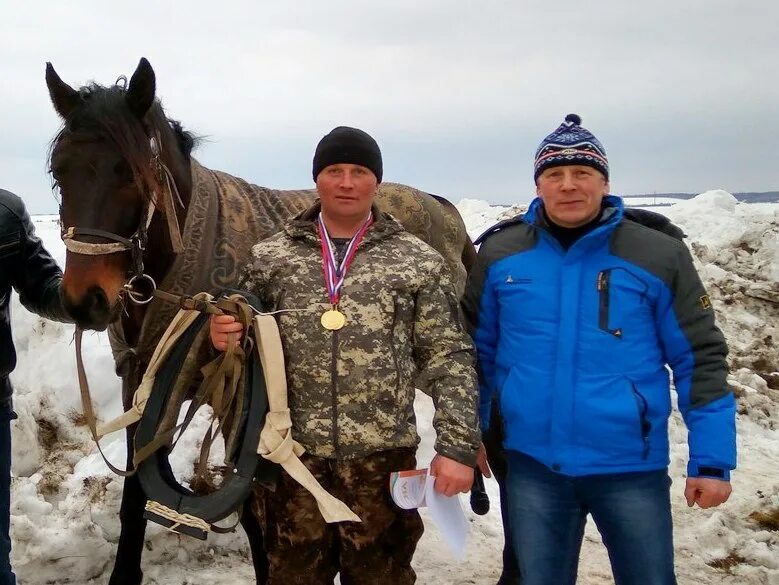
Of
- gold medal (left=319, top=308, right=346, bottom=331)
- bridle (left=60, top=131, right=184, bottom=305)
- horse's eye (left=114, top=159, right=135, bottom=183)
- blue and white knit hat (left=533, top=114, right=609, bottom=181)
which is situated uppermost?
blue and white knit hat (left=533, top=114, right=609, bottom=181)

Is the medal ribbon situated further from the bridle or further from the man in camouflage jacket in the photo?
the bridle

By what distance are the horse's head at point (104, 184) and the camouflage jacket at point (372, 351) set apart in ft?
1.69

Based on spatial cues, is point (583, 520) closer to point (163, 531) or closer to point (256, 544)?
point (256, 544)

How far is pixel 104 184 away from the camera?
199 centimetres

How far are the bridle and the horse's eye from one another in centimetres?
9

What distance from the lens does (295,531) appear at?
75.0 inches

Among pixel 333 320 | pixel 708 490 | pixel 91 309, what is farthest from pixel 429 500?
pixel 91 309

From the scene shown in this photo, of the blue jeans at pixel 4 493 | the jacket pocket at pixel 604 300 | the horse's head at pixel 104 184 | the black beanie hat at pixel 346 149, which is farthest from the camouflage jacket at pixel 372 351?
the blue jeans at pixel 4 493

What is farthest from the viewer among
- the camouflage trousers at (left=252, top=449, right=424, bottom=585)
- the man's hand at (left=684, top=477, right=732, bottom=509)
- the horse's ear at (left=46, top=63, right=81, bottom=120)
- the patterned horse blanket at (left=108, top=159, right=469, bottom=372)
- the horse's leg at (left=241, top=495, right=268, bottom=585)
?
the horse's leg at (left=241, top=495, right=268, bottom=585)

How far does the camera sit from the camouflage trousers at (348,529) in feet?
6.16

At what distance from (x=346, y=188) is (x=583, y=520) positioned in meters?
1.26

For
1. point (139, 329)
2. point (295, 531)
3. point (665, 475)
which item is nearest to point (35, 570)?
point (139, 329)

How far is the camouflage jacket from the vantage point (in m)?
1.82

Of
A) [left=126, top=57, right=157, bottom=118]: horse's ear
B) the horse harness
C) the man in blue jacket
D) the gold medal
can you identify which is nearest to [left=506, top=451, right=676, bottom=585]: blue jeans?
the man in blue jacket
